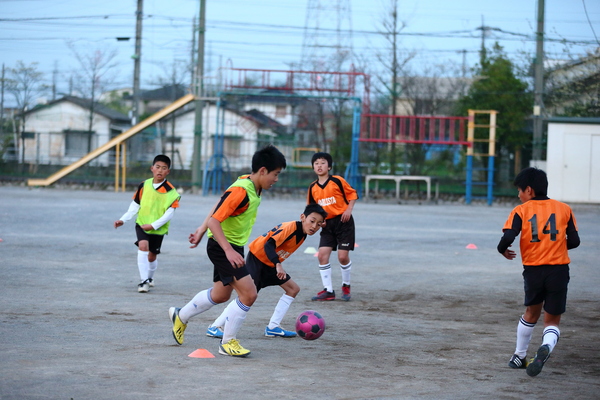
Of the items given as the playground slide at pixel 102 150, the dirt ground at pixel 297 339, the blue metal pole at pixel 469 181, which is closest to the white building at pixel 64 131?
the playground slide at pixel 102 150

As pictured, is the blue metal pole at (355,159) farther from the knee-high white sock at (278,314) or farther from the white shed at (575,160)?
the knee-high white sock at (278,314)

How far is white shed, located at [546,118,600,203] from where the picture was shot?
2783 centimetres

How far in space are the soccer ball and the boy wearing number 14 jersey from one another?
1603mm

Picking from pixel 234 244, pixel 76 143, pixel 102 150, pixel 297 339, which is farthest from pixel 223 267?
pixel 76 143

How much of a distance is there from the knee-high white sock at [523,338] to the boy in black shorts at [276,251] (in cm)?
182

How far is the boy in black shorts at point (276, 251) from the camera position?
19.4 ft

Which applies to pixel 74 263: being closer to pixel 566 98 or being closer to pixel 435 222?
pixel 435 222

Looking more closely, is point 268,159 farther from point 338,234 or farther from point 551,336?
point 338,234

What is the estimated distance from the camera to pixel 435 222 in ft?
64.1

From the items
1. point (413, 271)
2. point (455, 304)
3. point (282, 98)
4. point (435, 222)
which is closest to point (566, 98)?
point (282, 98)

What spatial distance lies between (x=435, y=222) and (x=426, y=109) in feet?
58.6

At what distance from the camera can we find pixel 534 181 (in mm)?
5457

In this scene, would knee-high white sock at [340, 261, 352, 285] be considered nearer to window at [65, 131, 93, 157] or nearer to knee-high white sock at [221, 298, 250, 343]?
knee-high white sock at [221, 298, 250, 343]

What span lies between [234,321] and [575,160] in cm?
2535
